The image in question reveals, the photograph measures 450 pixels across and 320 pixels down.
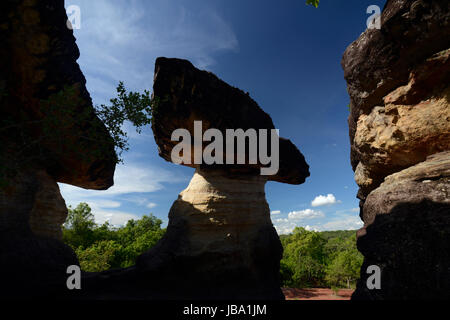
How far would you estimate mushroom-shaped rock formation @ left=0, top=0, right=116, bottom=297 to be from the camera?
6227 millimetres

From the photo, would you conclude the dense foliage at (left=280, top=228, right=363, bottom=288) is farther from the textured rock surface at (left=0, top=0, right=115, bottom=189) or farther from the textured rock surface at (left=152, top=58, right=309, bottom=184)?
the textured rock surface at (left=0, top=0, right=115, bottom=189)

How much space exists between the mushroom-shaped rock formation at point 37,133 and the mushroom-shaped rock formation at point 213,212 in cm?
273

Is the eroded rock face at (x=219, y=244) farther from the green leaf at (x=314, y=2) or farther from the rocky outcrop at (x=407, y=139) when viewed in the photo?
the green leaf at (x=314, y=2)

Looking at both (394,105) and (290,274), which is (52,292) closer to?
(394,105)

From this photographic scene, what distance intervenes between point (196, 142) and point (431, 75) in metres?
6.89

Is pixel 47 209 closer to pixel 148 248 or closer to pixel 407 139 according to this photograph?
pixel 407 139

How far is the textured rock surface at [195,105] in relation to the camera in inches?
295

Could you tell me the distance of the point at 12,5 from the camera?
6.15 metres

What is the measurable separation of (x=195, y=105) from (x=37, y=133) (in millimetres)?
6394

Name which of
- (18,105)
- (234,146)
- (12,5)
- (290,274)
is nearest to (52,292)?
(18,105)

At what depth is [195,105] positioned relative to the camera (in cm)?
780

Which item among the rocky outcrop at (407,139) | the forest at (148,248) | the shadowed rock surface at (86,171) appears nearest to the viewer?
the rocky outcrop at (407,139)

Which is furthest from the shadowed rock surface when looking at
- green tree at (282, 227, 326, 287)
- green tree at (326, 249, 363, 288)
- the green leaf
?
green tree at (282, 227, 326, 287)

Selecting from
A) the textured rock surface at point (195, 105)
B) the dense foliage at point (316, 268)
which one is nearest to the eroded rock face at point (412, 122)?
the textured rock surface at point (195, 105)
